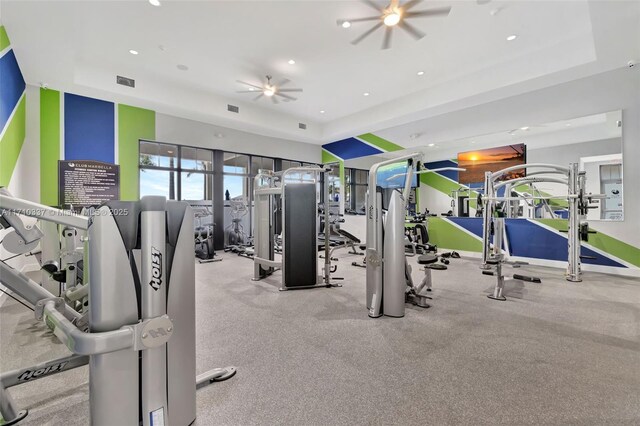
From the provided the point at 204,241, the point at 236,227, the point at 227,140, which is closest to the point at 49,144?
the point at 204,241

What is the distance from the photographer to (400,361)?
6.86ft

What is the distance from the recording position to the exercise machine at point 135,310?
1013 mm

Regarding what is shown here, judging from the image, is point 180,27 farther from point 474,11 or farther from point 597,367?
point 597,367

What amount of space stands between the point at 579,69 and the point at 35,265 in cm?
1036

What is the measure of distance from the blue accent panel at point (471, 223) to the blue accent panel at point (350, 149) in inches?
120

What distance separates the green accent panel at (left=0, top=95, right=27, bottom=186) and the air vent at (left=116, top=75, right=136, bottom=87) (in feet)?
5.07

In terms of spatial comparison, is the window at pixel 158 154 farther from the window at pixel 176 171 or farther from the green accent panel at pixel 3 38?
the green accent panel at pixel 3 38

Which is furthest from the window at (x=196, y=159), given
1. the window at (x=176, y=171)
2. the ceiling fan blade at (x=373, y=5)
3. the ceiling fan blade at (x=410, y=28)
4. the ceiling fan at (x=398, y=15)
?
the ceiling fan blade at (x=410, y=28)

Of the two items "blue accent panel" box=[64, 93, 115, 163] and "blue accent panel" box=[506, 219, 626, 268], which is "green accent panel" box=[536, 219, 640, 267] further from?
"blue accent panel" box=[64, 93, 115, 163]

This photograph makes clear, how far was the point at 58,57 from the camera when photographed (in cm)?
442

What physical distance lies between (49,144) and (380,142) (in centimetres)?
783

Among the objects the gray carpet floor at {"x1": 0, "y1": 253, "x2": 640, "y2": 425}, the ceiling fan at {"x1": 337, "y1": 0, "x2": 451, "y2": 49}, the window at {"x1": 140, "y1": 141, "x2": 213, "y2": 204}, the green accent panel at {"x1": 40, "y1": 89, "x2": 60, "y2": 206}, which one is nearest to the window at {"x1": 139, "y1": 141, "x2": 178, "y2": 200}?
the window at {"x1": 140, "y1": 141, "x2": 213, "y2": 204}

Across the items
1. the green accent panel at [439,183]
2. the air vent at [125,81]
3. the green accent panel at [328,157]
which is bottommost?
the green accent panel at [439,183]

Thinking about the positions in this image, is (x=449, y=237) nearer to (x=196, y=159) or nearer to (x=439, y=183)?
(x=439, y=183)
